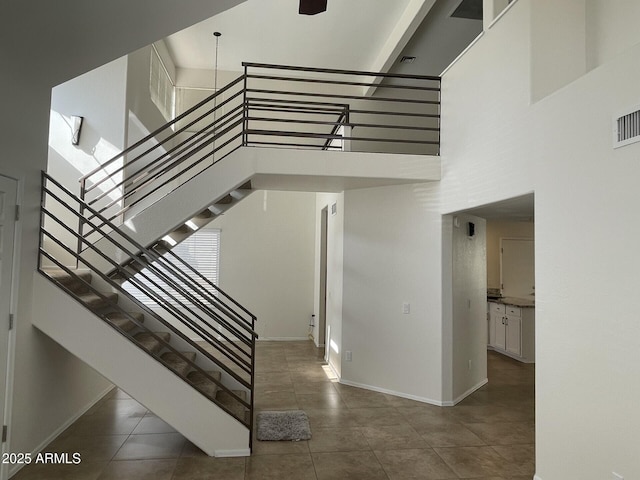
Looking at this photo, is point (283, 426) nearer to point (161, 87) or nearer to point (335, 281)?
point (335, 281)

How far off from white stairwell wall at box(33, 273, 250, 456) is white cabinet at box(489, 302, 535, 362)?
554 centimetres

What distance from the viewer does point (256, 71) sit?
7.86m

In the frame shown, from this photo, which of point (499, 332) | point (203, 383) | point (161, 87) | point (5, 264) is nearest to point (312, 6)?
point (5, 264)

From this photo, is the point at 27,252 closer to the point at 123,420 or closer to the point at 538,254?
the point at 123,420

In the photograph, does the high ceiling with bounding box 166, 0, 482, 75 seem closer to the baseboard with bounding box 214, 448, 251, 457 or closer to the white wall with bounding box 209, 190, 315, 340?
the white wall with bounding box 209, 190, 315, 340

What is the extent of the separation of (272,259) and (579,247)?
21.6ft

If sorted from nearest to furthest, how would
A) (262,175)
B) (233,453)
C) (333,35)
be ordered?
(233,453) < (262,175) < (333,35)

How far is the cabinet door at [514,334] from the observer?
23.7ft

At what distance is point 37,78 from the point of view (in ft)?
11.1

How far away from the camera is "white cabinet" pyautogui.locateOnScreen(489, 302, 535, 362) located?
7125mm

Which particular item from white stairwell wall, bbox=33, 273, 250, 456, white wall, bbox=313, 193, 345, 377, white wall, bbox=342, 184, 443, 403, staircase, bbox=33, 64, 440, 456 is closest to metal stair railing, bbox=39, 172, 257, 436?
staircase, bbox=33, 64, 440, 456

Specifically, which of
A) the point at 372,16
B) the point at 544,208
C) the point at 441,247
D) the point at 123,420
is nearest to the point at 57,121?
the point at 123,420

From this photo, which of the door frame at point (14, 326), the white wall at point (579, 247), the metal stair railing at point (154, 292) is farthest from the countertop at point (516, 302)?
the door frame at point (14, 326)

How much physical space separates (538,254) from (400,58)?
4968mm
